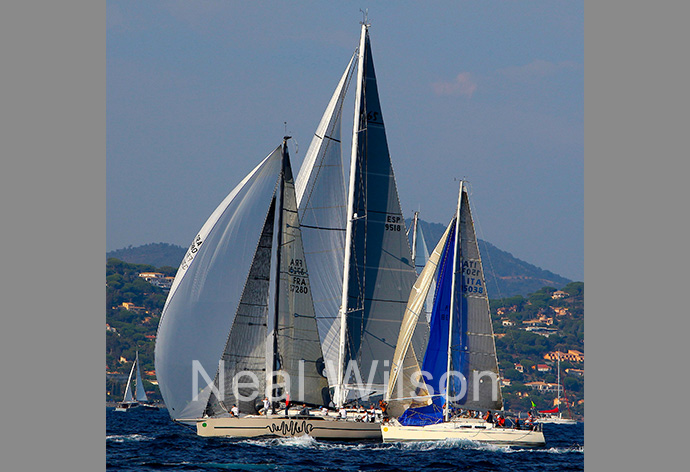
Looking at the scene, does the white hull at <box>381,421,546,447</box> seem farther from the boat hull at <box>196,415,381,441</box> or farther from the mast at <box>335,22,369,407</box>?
the mast at <box>335,22,369,407</box>

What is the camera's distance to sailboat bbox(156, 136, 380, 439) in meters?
31.4

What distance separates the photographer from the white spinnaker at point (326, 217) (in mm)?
35000

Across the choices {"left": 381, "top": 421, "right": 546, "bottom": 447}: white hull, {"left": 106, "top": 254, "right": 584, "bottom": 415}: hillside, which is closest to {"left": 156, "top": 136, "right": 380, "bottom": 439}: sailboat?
{"left": 381, "top": 421, "right": 546, "bottom": 447}: white hull

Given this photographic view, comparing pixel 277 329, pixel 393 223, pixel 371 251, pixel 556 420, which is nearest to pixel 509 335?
pixel 556 420

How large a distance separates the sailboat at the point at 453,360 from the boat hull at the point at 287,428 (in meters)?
1.00

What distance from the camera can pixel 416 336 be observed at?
35719mm

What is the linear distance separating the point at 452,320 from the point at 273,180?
7.29 m

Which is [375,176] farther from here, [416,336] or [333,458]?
[333,458]

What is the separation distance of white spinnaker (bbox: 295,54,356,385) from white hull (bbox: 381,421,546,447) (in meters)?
3.14

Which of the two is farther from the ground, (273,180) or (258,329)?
(273,180)

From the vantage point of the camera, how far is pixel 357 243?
115 feet

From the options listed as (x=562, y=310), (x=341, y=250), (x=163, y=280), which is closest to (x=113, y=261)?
(x=163, y=280)

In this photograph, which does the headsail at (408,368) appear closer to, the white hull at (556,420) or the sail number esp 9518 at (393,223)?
the sail number esp 9518 at (393,223)

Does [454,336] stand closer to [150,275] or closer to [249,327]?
[249,327]
